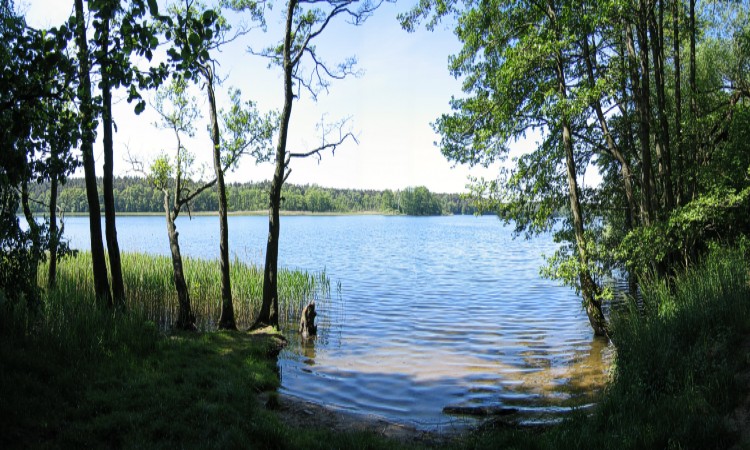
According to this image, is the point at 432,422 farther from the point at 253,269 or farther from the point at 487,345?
the point at 253,269

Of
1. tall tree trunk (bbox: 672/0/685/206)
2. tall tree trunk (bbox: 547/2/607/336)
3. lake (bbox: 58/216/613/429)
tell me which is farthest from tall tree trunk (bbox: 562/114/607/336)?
tall tree trunk (bbox: 672/0/685/206)

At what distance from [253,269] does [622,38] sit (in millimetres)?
13625

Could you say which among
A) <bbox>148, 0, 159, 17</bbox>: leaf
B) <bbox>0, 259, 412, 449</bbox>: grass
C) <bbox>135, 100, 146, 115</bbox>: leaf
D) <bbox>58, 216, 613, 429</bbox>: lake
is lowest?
<bbox>58, 216, 613, 429</bbox>: lake

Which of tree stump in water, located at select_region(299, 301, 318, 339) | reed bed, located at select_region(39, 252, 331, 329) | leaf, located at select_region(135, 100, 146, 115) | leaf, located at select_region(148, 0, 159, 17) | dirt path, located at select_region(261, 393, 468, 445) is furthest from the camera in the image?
reed bed, located at select_region(39, 252, 331, 329)

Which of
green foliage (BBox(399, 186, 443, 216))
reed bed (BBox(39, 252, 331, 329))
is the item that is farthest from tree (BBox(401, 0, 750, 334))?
green foliage (BBox(399, 186, 443, 216))

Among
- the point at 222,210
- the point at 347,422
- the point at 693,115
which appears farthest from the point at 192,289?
the point at 693,115

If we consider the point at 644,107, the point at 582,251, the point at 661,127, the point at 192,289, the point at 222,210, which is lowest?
the point at 192,289

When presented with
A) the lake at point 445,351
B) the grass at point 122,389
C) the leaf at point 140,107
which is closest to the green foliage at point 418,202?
the lake at point 445,351

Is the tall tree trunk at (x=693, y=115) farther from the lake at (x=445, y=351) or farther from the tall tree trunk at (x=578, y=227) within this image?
the lake at (x=445, y=351)

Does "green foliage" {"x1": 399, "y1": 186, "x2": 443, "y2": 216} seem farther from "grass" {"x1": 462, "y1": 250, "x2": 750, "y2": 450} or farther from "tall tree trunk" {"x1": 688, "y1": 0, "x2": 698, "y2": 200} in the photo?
"grass" {"x1": 462, "y1": 250, "x2": 750, "y2": 450}

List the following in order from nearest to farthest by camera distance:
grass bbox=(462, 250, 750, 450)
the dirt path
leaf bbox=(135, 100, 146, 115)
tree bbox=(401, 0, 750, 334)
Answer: leaf bbox=(135, 100, 146, 115), grass bbox=(462, 250, 750, 450), the dirt path, tree bbox=(401, 0, 750, 334)

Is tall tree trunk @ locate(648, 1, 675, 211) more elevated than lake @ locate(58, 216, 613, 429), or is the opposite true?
tall tree trunk @ locate(648, 1, 675, 211)

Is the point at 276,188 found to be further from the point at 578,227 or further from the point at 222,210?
the point at 578,227

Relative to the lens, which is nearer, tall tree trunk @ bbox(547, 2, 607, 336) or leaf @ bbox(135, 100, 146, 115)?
leaf @ bbox(135, 100, 146, 115)
